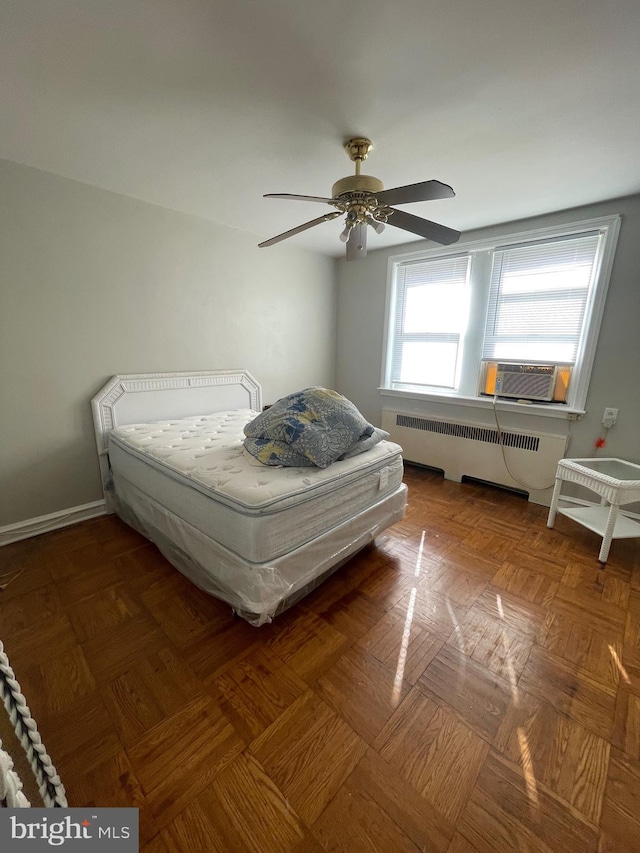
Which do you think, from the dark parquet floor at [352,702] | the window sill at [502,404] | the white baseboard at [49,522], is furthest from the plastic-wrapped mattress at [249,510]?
the window sill at [502,404]

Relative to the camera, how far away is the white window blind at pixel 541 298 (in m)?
2.48

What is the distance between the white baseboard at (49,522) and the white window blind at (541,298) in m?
3.46

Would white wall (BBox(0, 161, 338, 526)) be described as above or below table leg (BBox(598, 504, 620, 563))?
above

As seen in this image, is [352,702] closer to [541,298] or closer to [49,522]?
[49,522]

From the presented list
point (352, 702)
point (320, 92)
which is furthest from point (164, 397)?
point (352, 702)

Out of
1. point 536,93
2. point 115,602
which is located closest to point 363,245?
point 536,93

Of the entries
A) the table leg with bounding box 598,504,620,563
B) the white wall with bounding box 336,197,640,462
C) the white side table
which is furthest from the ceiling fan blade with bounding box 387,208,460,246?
the table leg with bounding box 598,504,620,563

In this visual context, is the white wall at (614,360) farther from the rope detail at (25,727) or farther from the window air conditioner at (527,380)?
the rope detail at (25,727)

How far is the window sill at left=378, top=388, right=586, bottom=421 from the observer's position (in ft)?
8.42

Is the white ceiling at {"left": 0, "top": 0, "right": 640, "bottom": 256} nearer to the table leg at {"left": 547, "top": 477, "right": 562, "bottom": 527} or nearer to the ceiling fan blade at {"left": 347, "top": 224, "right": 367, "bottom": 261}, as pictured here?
the ceiling fan blade at {"left": 347, "top": 224, "right": 367, "bottom": 261}

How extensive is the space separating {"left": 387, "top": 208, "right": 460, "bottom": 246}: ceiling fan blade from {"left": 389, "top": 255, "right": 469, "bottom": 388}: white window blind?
1.41 metres

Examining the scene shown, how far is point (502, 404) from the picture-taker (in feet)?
9.41

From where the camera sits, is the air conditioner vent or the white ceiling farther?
the air conditioner vent

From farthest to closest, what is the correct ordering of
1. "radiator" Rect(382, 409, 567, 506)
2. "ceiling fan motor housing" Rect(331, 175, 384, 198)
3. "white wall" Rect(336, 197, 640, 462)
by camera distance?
"radiator" Rect(382, 409, 567, 506) < "white wall" Rect(336, 197, 640, 462) < "ceiling fan motor housing" Rect(331, 175, 384, 198)
